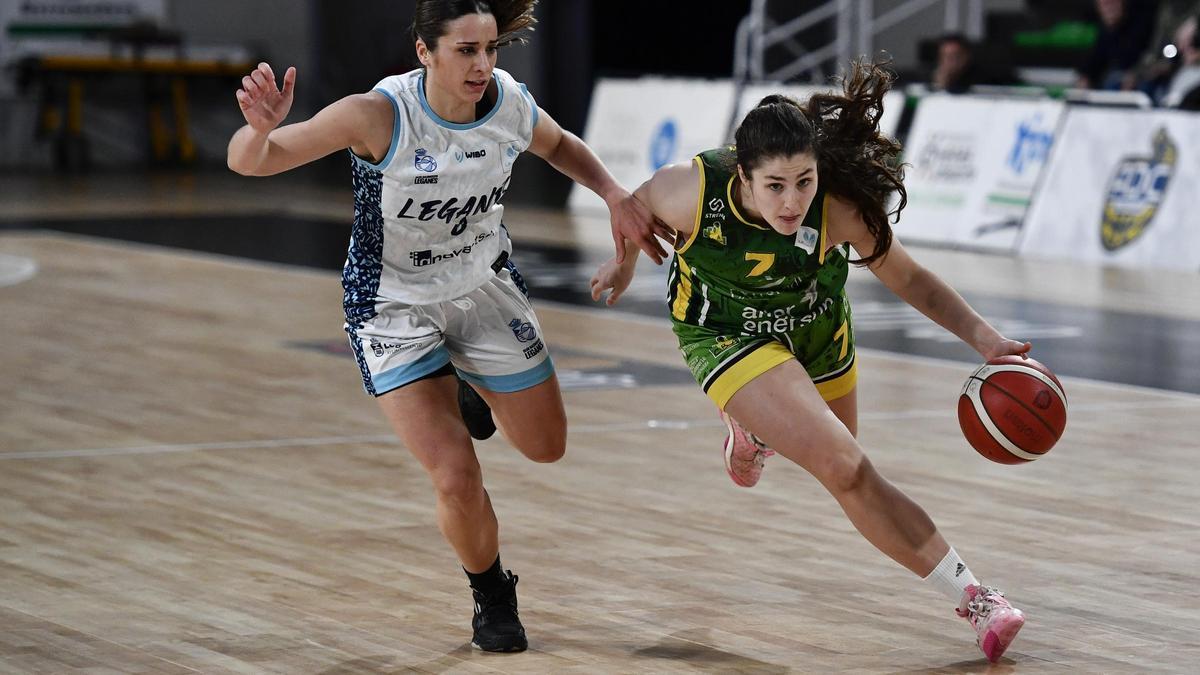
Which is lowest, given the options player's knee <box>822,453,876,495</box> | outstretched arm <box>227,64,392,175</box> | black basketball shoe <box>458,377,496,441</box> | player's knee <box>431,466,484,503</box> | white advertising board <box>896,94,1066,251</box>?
white advertising board <box>896,94,1066,251</box>

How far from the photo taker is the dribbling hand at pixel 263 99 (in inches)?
170

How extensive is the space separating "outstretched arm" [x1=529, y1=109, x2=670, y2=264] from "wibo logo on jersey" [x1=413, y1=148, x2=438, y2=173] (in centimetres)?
34

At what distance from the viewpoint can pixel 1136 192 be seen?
13242 mm

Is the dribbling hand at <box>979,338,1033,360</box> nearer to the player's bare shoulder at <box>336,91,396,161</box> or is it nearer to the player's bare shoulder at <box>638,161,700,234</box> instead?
the player's bare shoulder at <box>638,161,700,234</box>

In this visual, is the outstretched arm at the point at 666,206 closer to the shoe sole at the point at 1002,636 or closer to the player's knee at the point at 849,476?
the player's knee at the point at 849,476

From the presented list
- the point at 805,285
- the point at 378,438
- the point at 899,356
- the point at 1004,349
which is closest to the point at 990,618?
the point at 1004,349

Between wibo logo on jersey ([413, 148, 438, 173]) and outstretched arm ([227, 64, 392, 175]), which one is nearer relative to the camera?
outstretched arm ([227, 64, 392, 175])

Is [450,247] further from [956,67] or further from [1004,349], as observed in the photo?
[956,67]

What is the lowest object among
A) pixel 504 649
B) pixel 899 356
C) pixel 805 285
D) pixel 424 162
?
pixel 899 356

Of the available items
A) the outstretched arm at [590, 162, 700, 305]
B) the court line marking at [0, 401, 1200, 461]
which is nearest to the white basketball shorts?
the outstretched arm at [590, 162, 700, 305]

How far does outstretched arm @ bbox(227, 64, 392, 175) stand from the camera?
14.2 feet

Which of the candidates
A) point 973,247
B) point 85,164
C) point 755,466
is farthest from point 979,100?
point 85,164

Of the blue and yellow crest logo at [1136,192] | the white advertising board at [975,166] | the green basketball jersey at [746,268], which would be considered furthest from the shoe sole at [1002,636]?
the white advertising board at [975,166]

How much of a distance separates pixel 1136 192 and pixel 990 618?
9.43m
